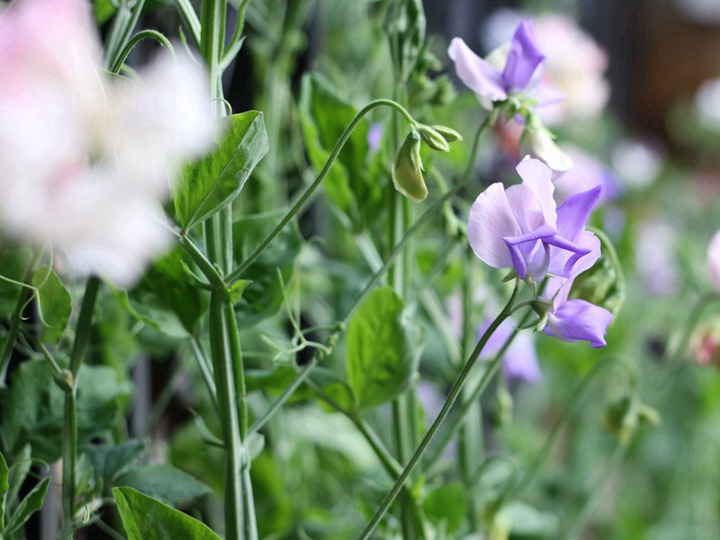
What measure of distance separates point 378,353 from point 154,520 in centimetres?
12

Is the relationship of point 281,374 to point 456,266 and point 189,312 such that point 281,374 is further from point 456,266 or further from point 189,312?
point 456,266

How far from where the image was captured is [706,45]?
277 cm

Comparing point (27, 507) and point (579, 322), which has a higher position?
point (579, 322)

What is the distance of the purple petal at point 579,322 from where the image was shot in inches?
12.2

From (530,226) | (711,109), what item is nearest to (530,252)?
(530,226)

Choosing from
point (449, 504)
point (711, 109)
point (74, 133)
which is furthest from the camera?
point (711, 109)

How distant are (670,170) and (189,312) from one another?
161cm

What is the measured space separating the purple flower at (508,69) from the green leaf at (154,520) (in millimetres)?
202

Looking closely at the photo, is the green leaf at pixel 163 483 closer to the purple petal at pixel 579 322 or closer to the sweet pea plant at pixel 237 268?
the sweet pea plant at pixel 237 268

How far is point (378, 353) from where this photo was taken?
1.30 ft

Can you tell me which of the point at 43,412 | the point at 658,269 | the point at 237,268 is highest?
the point at 237,268

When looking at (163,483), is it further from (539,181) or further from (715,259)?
(715,259)

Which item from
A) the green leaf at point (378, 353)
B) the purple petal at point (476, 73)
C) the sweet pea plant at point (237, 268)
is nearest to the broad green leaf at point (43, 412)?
the sweet pea plant at point (237, 268)

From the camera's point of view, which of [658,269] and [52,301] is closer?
[52,301]
